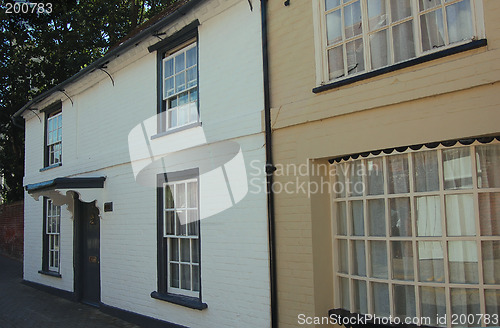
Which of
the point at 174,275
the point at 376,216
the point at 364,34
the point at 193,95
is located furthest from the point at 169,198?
the point at 364,34

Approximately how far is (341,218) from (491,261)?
1.68 meters

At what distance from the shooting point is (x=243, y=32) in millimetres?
6422

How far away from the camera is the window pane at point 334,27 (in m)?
5.25

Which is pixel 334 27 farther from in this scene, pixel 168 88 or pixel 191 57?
pixel 168 88

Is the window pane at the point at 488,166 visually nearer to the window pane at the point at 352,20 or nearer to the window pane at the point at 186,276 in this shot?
the window pane at the point at 352,20

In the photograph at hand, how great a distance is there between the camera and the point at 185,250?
290 inches

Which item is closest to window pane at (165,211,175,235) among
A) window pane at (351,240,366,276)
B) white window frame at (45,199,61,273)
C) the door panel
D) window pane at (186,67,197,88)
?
window pane at (186,67,197,88)

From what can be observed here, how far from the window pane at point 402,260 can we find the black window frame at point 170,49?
380 centimetres

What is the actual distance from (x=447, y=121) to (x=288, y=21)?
2587 mm

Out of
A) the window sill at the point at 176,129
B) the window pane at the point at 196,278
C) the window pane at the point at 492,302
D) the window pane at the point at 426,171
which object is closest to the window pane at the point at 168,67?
the window sill at the point at 176,129

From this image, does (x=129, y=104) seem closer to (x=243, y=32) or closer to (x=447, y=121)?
(x=243, y=32)

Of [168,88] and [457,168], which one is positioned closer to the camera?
[457,168]

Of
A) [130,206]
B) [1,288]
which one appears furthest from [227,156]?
[1,288]

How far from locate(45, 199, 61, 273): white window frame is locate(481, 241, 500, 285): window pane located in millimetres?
10423
